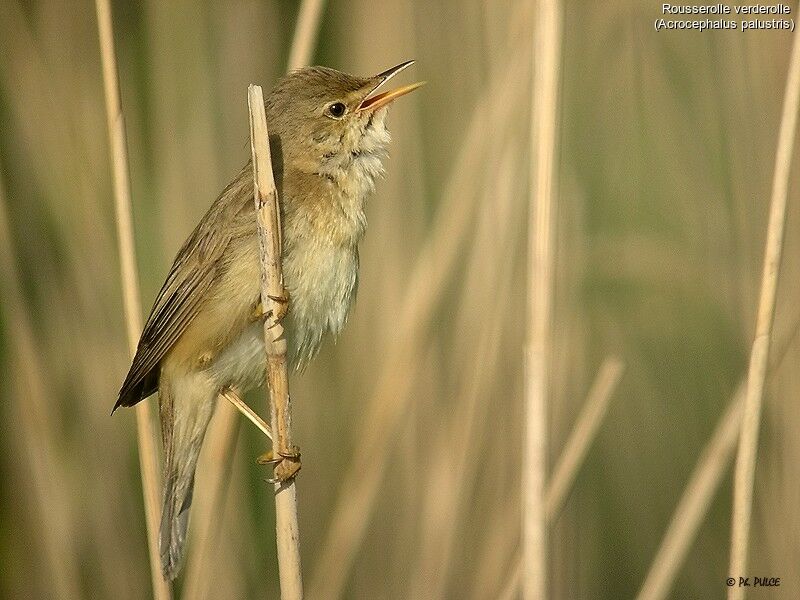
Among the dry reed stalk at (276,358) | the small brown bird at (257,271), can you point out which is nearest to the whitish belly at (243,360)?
the small brown bird at (257,271)

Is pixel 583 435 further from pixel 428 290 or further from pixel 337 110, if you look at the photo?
pixel 337 110

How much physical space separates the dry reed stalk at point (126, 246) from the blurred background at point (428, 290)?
22 centimetres

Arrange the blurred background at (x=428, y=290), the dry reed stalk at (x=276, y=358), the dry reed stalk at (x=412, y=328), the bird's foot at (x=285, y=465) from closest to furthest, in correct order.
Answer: the dry reed stalk at (x=276, y=358)
the bird's foot at (x=285, y=465)
the dry reed stalk at (x=412, y=328)
the blurred background at (x=428, y=290)

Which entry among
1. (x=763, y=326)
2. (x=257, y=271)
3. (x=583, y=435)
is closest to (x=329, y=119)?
(x=257, y=271)

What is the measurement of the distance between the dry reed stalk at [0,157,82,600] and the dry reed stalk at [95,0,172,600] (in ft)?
1.95

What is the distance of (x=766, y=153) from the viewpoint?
3141 millimetres

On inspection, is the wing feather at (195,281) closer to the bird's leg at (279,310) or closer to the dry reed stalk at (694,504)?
the bird's leg at (279,310)

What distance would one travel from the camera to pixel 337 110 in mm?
2734

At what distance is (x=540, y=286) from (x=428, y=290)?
849mm

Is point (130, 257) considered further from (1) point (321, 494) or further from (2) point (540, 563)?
(1) point (321, 494)

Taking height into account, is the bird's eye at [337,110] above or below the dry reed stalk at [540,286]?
above

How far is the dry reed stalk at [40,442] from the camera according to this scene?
293 centimetres

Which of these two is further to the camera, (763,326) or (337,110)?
(337,110)

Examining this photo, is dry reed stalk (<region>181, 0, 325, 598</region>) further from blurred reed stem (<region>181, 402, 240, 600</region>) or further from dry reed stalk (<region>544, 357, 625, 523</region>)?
dry reed stalk (<region>544, 357, 625, 523</region>)
